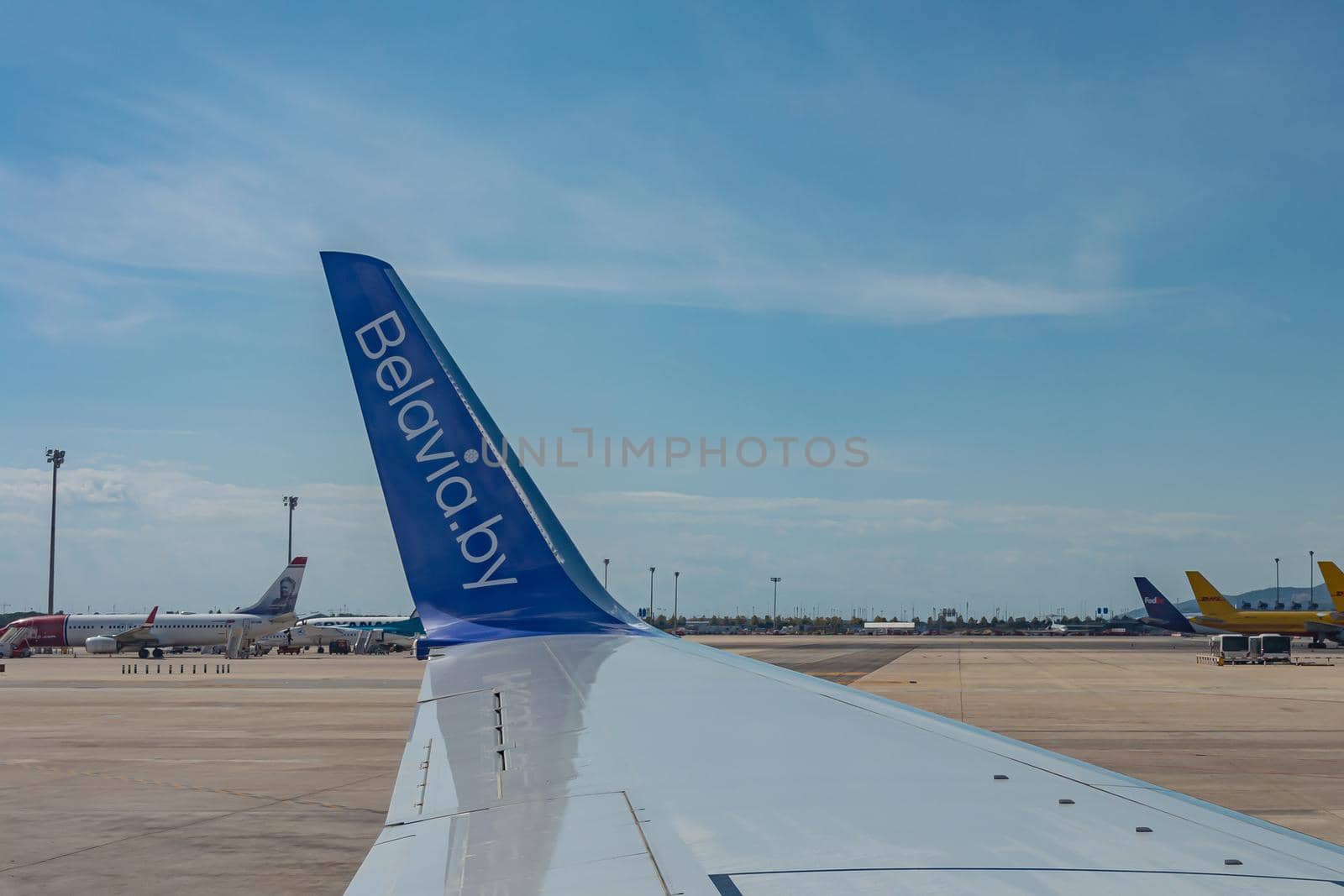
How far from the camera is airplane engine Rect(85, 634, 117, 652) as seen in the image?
62625mm

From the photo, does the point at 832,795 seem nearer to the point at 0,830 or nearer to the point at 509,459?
the point at 509,459

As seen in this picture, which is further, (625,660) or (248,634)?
(248,634)

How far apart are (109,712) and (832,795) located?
29.1 m

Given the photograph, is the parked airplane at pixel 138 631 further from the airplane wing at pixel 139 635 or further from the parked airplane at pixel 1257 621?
the parked airplane at pixel 1257 621

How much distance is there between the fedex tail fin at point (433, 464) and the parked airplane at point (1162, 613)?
296ft

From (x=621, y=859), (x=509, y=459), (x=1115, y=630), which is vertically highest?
(x=509, y=459)

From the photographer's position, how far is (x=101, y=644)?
62.6 meters

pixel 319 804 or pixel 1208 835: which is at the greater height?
pixel 1208 835

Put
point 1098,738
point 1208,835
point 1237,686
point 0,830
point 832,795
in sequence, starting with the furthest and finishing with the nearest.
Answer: point 1237,686 → point 1098,738 → point 0,830 → point 832,795 → point 1208,835

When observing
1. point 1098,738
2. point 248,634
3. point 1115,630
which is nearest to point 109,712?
point 1098,738

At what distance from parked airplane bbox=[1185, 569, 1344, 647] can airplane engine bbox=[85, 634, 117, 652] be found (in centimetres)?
7156

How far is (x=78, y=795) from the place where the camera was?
1480 centimetres

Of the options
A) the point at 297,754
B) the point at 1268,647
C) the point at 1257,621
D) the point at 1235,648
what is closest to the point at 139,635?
the point at 297,754

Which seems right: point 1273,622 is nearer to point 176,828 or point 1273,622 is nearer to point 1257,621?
point 1257,621
